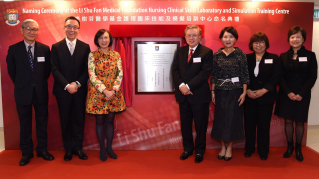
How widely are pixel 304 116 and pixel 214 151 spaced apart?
4.57 feet

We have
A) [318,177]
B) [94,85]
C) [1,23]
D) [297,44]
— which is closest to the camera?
[318,177]

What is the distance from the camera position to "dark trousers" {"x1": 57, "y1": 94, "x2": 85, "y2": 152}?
2.92 meters

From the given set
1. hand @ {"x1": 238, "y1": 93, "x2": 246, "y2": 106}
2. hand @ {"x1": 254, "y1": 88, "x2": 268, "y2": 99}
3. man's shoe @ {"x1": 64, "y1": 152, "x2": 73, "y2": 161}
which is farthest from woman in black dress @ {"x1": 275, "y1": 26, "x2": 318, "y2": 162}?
man's shoe @ {"x1": 64, "y1": 152, "x2": 73, "y2": 161}

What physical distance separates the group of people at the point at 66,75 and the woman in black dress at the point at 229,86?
1361 mm

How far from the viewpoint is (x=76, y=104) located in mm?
2949

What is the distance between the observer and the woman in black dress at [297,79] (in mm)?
2916

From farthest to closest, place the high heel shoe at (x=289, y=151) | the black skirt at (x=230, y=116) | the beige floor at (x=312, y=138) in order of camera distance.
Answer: the beige floor at (x=312, y=138)
the high heel shoe at (x=289, y=151)
the black skirt at (x=230, y=116)

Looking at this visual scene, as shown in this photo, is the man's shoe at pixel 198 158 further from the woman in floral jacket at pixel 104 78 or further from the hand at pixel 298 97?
the hand at pixel 298 97

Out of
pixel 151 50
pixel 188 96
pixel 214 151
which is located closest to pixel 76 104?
pixel 151 50

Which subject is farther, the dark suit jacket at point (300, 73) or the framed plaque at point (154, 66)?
the framed plaque at point (154, 66)

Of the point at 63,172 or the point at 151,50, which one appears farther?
the point at 151,50

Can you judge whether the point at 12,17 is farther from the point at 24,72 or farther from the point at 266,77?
the point at 266,77

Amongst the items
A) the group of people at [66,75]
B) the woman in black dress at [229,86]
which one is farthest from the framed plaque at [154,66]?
the woman in black dress at [229,86]

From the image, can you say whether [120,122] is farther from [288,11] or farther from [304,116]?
[288,11]
